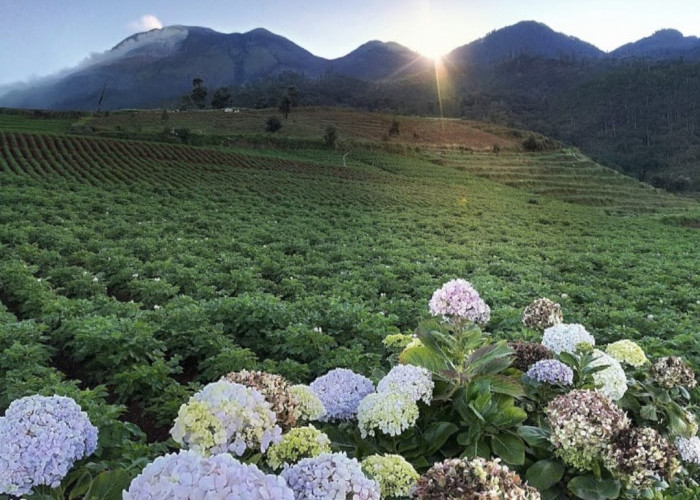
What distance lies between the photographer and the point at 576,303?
43.0ft

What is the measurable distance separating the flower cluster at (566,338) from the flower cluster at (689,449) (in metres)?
0.96

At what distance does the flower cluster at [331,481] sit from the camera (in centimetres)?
217

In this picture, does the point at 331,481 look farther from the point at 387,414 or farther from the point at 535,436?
the point at 535,436

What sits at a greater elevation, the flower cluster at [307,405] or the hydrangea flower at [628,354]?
the flower cluster at [307,405]

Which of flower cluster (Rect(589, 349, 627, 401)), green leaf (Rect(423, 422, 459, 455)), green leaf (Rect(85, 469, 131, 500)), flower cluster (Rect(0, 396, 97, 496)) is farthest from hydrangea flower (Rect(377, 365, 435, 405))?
flower cluster (Rect(0, 396, 97, 496))

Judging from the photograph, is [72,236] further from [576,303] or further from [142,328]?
[576,303]

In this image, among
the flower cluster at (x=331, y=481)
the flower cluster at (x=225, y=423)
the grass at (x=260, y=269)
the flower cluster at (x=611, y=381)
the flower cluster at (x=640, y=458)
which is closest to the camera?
the flower cluster at (x=331, y=481)

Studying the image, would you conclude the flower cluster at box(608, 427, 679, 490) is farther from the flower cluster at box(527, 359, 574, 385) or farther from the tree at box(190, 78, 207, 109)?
the tree at box(190, 78, 207, 109)

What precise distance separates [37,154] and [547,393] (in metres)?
51.8

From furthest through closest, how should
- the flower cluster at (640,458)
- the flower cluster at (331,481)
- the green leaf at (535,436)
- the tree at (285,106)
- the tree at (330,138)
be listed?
the tree at (285,106)
the tree at (330,138)
the green leaf at (535,436)
the flower cluster at (640,458)
the flower cluster at (331,481)

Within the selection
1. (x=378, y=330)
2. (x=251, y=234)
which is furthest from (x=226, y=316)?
(x=251, y=234)

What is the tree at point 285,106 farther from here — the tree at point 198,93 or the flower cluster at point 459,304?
the flower cluster at point 459,304

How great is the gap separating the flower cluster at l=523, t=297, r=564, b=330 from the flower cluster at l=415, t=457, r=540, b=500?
2710mm

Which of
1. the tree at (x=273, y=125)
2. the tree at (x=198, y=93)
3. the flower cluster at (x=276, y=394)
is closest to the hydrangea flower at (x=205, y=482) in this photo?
the flower cluster at (x=276, y=394)
